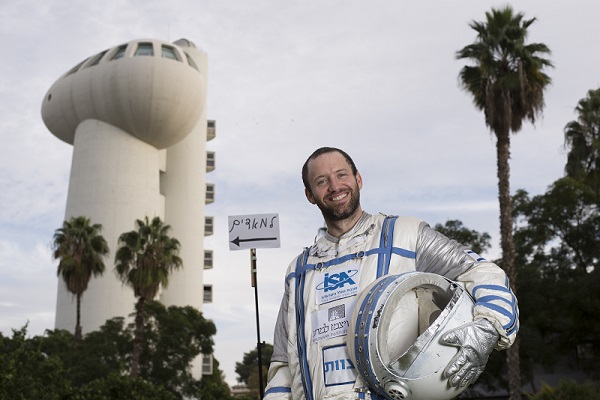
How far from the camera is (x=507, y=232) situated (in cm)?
2289

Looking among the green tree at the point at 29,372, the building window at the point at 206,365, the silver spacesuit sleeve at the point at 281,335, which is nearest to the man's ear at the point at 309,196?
the silver spacesuit sleeve at the point at 281,335

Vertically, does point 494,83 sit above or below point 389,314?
above

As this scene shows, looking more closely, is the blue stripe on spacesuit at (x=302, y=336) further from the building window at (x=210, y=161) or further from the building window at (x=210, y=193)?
the building window at (x=210, y=161)

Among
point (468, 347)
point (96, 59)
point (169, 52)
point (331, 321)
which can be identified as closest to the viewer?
point (468, 347)

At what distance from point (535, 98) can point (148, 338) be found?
83.1 ft

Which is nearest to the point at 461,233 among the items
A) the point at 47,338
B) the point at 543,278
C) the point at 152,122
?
the point at 543,278

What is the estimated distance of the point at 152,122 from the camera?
59.2 metres

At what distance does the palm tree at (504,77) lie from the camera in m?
24.1

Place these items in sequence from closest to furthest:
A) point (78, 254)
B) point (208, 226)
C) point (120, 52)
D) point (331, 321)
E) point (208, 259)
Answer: point (331, 321), point (78, 254), point (120, 52), point (208, 259), point (208, 226)

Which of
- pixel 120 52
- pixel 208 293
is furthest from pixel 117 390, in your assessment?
pixel 208 293

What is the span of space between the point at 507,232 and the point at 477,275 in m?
20.3

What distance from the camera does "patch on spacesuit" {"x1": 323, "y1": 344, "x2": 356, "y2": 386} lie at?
3432 millimetres

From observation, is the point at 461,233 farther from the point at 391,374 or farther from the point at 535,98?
the point at 391,374

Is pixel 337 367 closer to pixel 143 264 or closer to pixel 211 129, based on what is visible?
pixel 143 264
